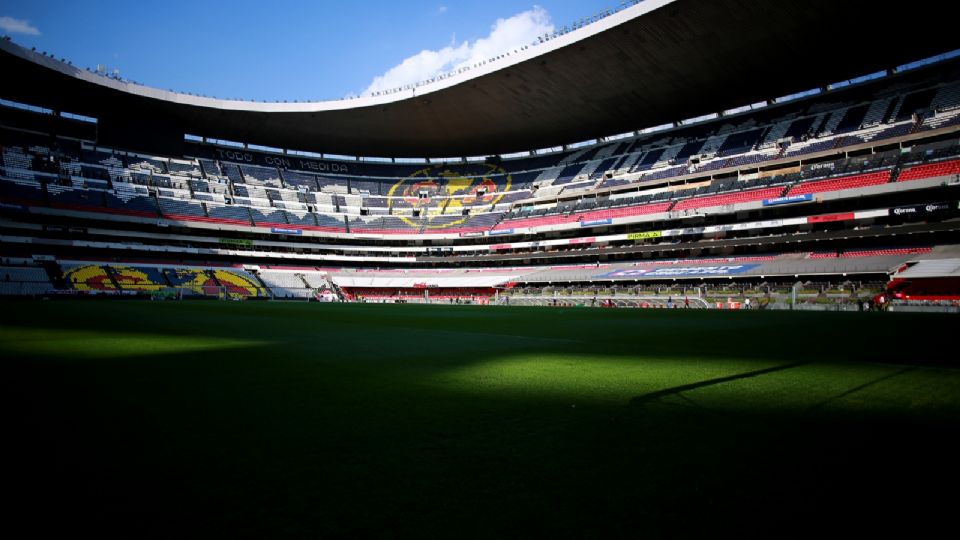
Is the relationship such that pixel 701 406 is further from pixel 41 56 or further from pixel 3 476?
pixel 41 56

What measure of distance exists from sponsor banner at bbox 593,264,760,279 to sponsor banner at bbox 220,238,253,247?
42.7 metres

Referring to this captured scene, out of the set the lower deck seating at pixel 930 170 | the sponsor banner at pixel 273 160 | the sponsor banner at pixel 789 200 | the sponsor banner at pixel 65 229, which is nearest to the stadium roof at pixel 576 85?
the sponsor banner at pixel 273 160

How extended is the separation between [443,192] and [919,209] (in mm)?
51240

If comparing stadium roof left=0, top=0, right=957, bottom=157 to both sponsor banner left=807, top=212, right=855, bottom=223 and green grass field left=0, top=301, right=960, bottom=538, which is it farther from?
green grass field left=0, top=301, right=960, bottom=538

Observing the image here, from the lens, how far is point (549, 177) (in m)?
62.7

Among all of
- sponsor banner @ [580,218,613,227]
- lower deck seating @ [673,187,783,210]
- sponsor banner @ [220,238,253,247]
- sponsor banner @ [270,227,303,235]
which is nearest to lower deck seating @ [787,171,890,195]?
lower deck seating @ [673,187,783,210]

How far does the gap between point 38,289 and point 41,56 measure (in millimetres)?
20317

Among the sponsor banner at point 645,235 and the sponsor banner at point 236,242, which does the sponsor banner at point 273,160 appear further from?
the sponsor banner at point 645,235

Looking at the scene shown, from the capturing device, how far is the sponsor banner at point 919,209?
31406 millimetres

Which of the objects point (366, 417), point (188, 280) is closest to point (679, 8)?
point (366, 417)

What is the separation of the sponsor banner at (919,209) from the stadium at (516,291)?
0.64ft

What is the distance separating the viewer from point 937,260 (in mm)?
28562

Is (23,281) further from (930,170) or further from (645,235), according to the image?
(930,170)

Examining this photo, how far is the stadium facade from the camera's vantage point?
3447cm
